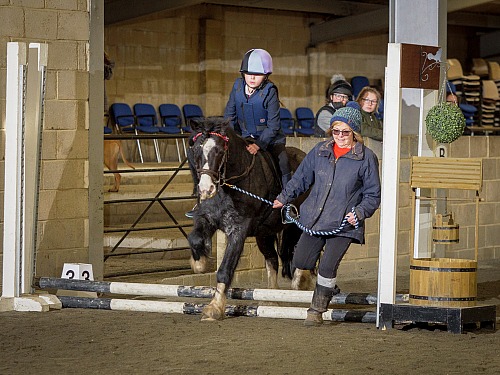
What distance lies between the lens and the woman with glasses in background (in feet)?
30.3

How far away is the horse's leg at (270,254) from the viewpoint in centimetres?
779

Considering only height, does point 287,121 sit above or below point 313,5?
below

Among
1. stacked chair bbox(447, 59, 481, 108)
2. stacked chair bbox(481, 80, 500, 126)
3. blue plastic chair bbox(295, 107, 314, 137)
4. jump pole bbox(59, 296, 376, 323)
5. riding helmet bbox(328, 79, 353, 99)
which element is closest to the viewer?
jump pole bbox(59, 296, 376, 323)

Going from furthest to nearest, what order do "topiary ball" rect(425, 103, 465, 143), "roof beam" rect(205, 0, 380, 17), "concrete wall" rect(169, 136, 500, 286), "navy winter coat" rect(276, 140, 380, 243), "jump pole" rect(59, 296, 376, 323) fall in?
"roof beam" rect(205, 0, 380, 17) < "concrete wall" rect(169, 136, 500, 286) < "topiary ball" rect(425, 103, 465, 143) < "jump pole" rect(59, 296, 376, 323) < "navy winter coat" rect(276, 140, 380, 243)

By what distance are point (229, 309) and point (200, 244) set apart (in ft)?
1.57

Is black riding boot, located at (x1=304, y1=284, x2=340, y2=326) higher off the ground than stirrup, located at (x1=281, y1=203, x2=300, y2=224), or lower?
lower

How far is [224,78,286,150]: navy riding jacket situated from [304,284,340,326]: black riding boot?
4.26 feet

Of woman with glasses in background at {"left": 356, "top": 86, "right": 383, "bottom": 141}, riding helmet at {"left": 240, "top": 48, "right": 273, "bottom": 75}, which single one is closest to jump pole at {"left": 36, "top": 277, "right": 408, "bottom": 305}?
riding helmet at {"left": 240, "top": 48, "right": 273, "bottom": 75}

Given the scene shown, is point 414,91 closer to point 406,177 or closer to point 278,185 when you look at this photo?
point 406,177

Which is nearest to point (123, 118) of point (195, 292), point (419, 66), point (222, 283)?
point (195, 292)

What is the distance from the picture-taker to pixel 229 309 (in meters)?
6.84

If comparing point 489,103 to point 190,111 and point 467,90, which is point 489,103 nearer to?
point 467,90

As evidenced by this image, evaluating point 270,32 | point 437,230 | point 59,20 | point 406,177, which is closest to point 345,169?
point 437,230

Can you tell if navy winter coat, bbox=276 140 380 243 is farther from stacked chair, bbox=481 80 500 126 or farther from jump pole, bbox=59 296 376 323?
stacked chair, bbox=481 80 500 126
